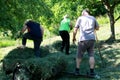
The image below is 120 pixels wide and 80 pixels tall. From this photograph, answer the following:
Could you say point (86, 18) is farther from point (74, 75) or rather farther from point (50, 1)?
point (50, 1)

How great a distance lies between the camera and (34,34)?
1315 cm

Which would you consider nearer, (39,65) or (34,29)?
(39,65)

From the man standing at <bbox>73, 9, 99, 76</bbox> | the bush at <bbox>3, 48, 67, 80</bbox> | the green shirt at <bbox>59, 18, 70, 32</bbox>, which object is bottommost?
the bush at <bbox>3, 48, 67, 80</bbox>

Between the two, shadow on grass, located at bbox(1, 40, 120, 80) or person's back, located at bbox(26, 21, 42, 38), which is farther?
person's back, located at bbox(26, 21, 42, 38)

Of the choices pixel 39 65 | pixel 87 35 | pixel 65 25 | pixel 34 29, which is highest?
pixel 65 25

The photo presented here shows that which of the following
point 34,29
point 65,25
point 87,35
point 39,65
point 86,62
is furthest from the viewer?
point 65,25

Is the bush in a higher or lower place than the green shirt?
lower

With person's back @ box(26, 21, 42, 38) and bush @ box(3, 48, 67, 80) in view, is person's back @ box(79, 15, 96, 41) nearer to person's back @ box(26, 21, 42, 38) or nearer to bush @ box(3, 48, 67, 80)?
bush @ box(3, 48, 67, 80)

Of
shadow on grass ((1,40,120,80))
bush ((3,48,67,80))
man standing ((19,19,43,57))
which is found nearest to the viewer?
bush ((3,48,67,80))

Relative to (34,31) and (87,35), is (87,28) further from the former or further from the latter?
(34,31)

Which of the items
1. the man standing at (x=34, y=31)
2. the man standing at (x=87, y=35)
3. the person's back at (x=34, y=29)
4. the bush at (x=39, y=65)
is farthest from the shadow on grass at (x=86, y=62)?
the man standing at (x=87, y=35)

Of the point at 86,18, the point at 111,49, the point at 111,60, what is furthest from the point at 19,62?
the point at 111,49

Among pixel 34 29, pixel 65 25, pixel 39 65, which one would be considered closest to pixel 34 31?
pixel 34 29

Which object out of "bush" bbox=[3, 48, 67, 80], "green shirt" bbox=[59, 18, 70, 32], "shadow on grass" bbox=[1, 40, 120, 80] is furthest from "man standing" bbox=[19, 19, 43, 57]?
"green shirt" bbox=[59, 18, 70, 32]
